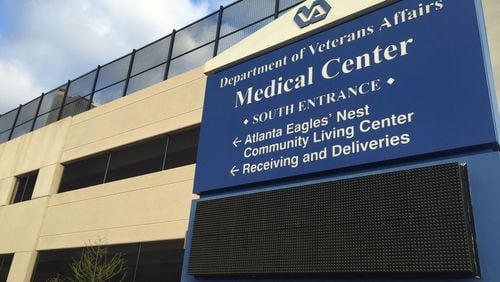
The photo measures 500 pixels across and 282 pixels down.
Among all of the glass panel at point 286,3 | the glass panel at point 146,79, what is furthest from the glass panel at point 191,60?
the glass panel at point 286,3

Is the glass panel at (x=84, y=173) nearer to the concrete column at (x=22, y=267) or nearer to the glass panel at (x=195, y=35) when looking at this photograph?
the concrete column at (x=22, y=267)

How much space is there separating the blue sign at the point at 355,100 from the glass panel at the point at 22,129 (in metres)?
14.0

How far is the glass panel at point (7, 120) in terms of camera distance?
21.5 metres

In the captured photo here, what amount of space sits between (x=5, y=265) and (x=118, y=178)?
599cm

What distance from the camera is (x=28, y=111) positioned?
20734mm

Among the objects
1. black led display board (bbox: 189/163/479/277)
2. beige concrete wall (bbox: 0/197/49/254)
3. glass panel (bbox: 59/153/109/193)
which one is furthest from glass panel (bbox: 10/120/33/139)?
black led display board (bbox: 189/163/479/277)

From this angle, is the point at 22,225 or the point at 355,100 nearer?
the point at 355,100

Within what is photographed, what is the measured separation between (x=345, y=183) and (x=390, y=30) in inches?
94.5

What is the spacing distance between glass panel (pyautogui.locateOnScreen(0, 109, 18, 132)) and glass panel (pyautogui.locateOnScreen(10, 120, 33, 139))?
0.68m

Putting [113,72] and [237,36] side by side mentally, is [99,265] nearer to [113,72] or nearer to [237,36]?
[237,36]


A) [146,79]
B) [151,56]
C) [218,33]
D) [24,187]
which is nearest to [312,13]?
[218,33]

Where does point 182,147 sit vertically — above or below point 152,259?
above

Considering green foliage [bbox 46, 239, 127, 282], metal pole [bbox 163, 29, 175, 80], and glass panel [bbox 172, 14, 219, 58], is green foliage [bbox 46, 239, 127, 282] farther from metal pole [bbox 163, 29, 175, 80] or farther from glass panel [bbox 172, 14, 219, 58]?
glass panel [bbox 172, 14, 219, 58]

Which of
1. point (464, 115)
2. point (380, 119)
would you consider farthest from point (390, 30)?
point (464, 115)
